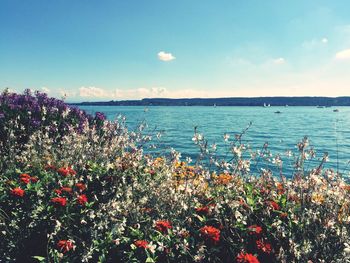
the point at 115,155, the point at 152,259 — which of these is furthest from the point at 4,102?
the point at 152,259

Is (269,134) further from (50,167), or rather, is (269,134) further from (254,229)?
(254,229)

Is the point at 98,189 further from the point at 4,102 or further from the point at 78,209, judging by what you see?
the point at 4,102

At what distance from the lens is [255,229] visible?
3.46 meters

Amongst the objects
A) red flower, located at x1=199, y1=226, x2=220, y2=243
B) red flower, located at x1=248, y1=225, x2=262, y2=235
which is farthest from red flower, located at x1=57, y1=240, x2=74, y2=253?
red flower, located at x1=248, y1=225, x2=262, y2=235

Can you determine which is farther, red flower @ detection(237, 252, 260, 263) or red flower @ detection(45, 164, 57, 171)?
red flower @ detection(45, 164, 57, 171)

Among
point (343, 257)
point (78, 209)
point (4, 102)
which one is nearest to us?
point (343, 257)

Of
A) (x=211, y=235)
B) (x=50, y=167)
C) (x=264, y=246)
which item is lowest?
(x=264, y=246)

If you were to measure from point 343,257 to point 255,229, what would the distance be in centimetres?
86

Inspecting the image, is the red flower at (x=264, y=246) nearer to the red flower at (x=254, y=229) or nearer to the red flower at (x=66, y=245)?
the red flower at (x=254, y=229)

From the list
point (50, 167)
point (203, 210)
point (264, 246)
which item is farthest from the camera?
point (50, 167)

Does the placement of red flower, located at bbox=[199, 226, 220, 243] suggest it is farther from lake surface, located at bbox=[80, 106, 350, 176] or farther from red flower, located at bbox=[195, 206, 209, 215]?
lake surface, located at bbox=[80, 106, 350, 176]

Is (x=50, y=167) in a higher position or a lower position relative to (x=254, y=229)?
higher

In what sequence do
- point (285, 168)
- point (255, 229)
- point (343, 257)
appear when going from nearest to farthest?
point (343, 257) → point (255, 229) → point (285, 168)

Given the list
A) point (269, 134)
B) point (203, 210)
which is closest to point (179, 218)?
point (203, 210)
